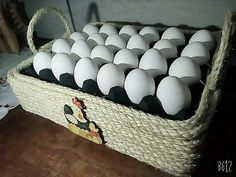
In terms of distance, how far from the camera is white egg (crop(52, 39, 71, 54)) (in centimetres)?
77

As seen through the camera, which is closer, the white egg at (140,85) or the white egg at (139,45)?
the white egg at (140,85)

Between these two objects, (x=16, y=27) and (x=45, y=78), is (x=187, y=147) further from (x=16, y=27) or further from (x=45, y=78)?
(x=16, y=27)

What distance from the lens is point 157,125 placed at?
1.56 feet

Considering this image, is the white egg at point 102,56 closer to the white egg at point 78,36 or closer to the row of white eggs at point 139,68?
the row of white eggs at point 139,68

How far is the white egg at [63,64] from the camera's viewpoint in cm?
67

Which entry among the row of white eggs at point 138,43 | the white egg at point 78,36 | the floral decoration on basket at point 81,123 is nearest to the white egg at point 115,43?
the row of white eggs at point 138,43

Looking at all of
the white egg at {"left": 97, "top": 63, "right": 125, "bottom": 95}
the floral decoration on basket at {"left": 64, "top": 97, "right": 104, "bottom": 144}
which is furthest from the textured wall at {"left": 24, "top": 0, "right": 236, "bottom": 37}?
the floral decoration on basket at {"left": 64, "top": 97, "right": 104, "bottom": 144}

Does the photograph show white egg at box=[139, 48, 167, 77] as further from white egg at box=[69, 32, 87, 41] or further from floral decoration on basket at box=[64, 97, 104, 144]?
white egg at box=[69, 32, 87, 41]

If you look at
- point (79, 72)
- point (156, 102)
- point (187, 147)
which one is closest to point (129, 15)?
point (79, 72)

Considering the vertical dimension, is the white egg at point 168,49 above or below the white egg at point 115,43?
below

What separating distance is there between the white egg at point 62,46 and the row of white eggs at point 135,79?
2.7 inches

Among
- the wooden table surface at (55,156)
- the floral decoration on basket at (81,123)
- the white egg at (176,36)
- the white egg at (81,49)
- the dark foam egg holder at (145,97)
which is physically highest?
the white egg at (81,49)

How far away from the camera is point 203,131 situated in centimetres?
46

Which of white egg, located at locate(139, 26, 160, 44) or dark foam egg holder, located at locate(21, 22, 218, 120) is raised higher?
white egg, located at locate(139, 26, 160, 44)
